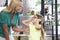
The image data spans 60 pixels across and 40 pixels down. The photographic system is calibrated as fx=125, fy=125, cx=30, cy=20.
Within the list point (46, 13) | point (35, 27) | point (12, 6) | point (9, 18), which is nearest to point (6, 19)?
point (9, 18)

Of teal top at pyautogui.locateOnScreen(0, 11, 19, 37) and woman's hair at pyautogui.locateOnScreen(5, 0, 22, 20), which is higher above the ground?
woman's hair at pyautogui.locateOnScreen(5, 0, 22, 20)

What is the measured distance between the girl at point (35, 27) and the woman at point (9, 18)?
0.13 meters

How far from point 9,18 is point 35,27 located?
15.3 inches

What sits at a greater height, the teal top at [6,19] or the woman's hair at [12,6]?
the woman's hair at [12,6]

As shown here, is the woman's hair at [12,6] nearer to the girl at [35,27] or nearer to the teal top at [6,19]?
the teal top at [6,19]

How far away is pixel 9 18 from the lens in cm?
176

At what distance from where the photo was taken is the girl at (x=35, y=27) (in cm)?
178

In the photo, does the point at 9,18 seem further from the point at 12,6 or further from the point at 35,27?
the point at 35,27

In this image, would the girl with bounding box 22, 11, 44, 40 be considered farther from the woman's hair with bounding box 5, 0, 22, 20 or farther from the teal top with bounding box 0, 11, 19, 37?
the woman's hair with bounding box 5, 0, 22, 20

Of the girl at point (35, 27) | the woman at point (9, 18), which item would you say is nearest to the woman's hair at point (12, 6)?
the woman at point (9, 18)

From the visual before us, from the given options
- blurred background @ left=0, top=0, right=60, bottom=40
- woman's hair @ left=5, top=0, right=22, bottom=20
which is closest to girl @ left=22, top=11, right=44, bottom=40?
blurred background @ left=0, top=0, right=60, bottom=40

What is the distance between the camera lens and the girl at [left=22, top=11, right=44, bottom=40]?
5.83 feet

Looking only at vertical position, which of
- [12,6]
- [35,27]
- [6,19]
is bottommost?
[35,27]

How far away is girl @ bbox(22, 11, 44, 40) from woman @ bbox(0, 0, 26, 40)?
13 cm
